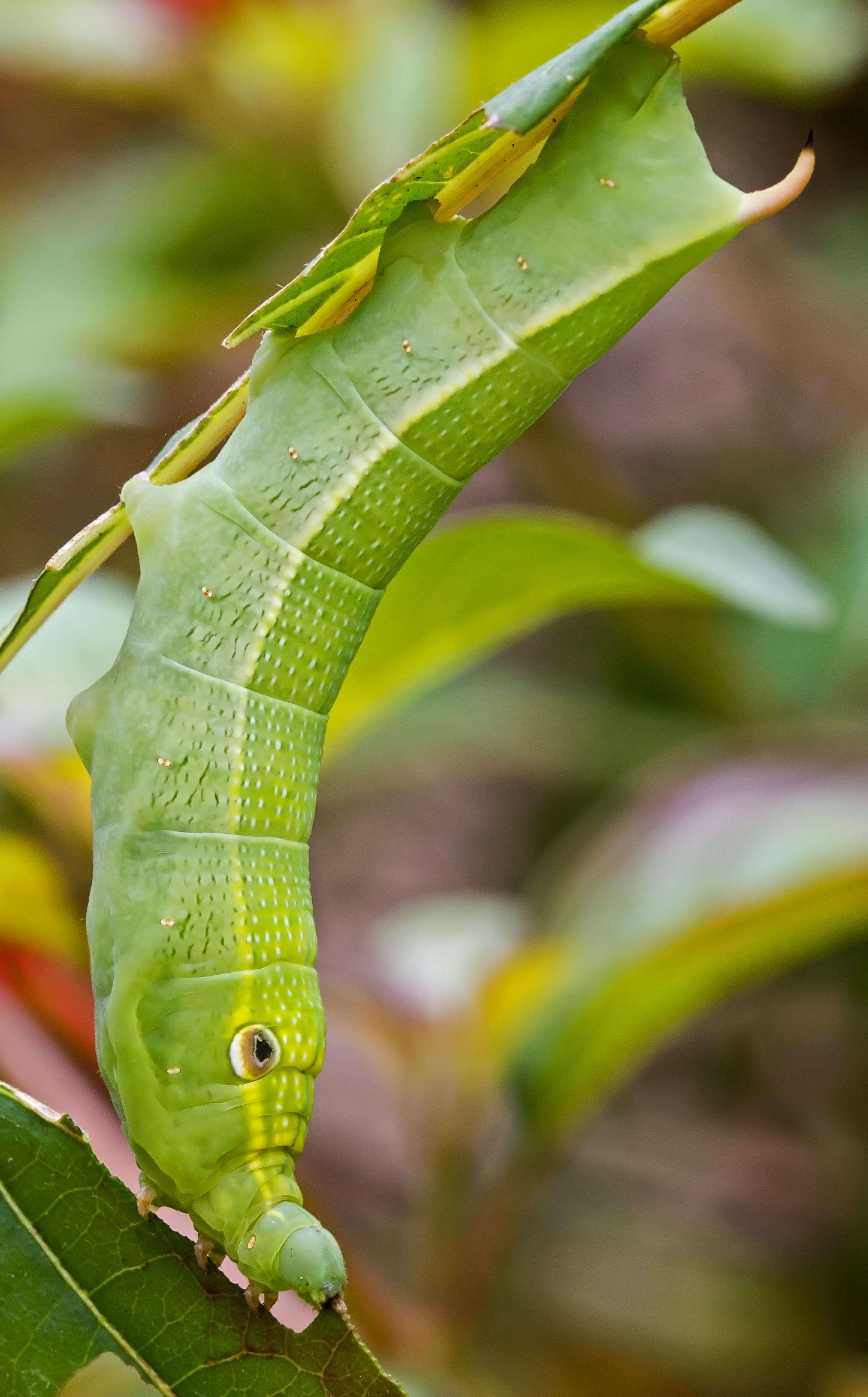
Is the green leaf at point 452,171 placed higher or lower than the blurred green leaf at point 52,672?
higher

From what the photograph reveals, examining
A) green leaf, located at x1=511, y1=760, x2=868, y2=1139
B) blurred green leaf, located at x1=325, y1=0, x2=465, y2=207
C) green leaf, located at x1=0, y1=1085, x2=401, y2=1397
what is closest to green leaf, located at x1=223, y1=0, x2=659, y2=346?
green leaf, located at x1=0, y1=1085, x2=401, y2=1397

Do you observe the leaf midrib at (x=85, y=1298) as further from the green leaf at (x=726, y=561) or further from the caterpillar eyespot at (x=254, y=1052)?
the green leaf at (x=726, y=561)

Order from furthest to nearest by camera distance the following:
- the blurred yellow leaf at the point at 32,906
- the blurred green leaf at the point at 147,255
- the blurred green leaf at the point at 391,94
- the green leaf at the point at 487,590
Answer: the blurred green leaf at the point at 147,255 < the blurred green leaf at the point at 391,94 < the blurred yellow leaf at the point at 32,906 < the green leaf at the point at 487,590

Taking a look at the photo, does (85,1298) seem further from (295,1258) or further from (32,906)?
(32,906)

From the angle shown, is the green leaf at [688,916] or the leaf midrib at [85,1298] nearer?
the leaf midrib at [85,1298]

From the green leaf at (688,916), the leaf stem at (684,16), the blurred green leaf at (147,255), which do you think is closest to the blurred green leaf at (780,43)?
the blurred green leaf at (147,255)

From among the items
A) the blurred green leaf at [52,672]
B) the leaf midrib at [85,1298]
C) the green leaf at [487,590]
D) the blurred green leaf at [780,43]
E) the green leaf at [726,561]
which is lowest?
the leaf midrib at [85,1298]

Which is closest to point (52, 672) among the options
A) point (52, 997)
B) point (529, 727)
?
point (52, 997)
